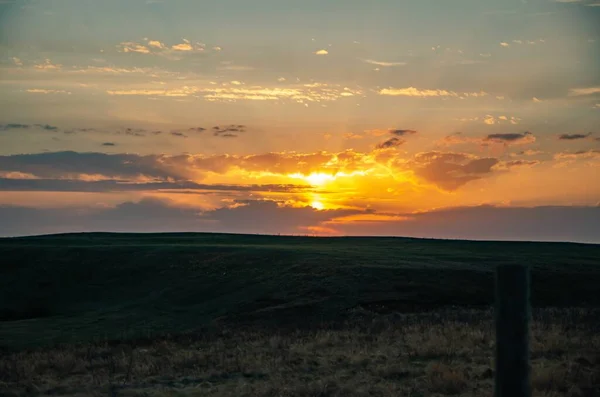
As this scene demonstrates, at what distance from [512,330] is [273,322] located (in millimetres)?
31578

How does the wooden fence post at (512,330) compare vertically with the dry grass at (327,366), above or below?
above

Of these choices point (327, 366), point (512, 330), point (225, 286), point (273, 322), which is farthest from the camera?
point (225, 286)

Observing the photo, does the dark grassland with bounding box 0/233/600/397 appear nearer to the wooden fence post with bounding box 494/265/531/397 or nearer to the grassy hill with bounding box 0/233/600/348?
the grassy hill with bounding box 0/233/600/348

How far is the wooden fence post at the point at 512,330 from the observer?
6.20 m

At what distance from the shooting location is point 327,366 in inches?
665

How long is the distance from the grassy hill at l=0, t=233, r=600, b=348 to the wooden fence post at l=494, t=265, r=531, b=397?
89.2 feet

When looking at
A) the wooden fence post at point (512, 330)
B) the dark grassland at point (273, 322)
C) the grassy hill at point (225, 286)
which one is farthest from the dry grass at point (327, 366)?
the grassy hill at point (225, 286)

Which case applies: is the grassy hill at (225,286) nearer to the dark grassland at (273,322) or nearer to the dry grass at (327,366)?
the dark grassland at (273,322)

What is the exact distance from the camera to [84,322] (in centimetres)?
4291

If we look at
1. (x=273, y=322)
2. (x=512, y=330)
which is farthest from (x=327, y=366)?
(x=273, y=322)

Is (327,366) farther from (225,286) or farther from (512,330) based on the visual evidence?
(225,286)

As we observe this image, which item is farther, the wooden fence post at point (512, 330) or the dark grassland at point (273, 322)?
the dark grassland at point (273, 322)

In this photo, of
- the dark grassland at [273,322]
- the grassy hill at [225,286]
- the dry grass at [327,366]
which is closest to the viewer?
the dry grass at [327,366]

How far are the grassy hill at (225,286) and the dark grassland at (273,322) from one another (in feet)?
0.66
